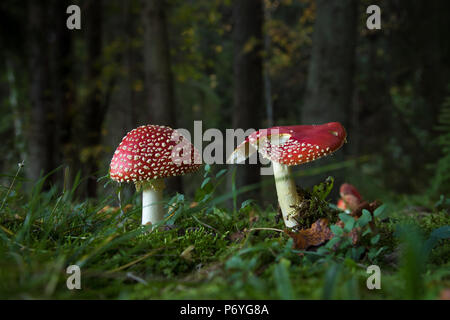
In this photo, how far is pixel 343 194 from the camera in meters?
2.97

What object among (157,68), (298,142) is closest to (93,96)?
(157,68)

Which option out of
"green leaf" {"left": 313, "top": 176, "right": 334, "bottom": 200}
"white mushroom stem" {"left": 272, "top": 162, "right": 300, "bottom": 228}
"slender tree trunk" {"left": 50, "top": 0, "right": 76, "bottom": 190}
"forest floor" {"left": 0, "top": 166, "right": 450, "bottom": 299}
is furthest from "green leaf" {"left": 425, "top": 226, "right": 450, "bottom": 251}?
"slender tree trunk" {"left": 50, "top": 0, "right": 76, "bottom": 190}

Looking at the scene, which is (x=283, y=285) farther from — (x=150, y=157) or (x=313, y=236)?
(x=150, y=157)

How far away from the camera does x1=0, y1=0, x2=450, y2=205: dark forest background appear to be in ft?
14.3

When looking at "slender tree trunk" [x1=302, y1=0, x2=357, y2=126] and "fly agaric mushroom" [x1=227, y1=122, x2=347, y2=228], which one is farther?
"slender tree trunk" [x1=302, y1=0, x2=357, y2=126]

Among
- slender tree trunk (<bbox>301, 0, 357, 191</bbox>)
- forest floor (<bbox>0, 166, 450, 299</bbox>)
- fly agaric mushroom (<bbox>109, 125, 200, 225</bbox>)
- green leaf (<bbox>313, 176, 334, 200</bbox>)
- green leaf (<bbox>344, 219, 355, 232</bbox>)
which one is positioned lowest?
forest floor (<bbox>0, 166, 450, 299</bbox>)

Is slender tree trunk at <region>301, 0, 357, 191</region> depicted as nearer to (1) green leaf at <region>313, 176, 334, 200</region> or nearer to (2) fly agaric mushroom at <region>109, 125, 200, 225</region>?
(1) green leaf at <region>313, 176, 334, 200</region>

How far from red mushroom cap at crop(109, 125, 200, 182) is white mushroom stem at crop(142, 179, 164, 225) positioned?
0.20 metres

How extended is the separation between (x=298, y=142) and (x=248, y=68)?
12.6 feet

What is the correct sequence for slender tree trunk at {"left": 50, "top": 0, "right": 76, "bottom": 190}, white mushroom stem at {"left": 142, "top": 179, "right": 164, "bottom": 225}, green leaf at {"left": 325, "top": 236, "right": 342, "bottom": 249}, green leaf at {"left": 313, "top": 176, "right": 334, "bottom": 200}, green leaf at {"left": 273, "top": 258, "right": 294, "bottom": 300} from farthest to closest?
slender tree trunk at {"left": 50, "top": 0, "right": 76, "bottom": 190}
white mushroom stem at {"left": 142, "top": 179, "right": 164, "bottom": 225}
green leaf at {"left": 313, "top": 176, "right": 334, "bottom": 200}
green leaf at {"left": 325, "top": 236, "right": 342, "bottom": 249}
green leaf at {"left": 273, "top": 258, "right": 294, "bottom": 300}

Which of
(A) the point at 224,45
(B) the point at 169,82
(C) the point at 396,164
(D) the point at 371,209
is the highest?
(A) the point at 224,45
